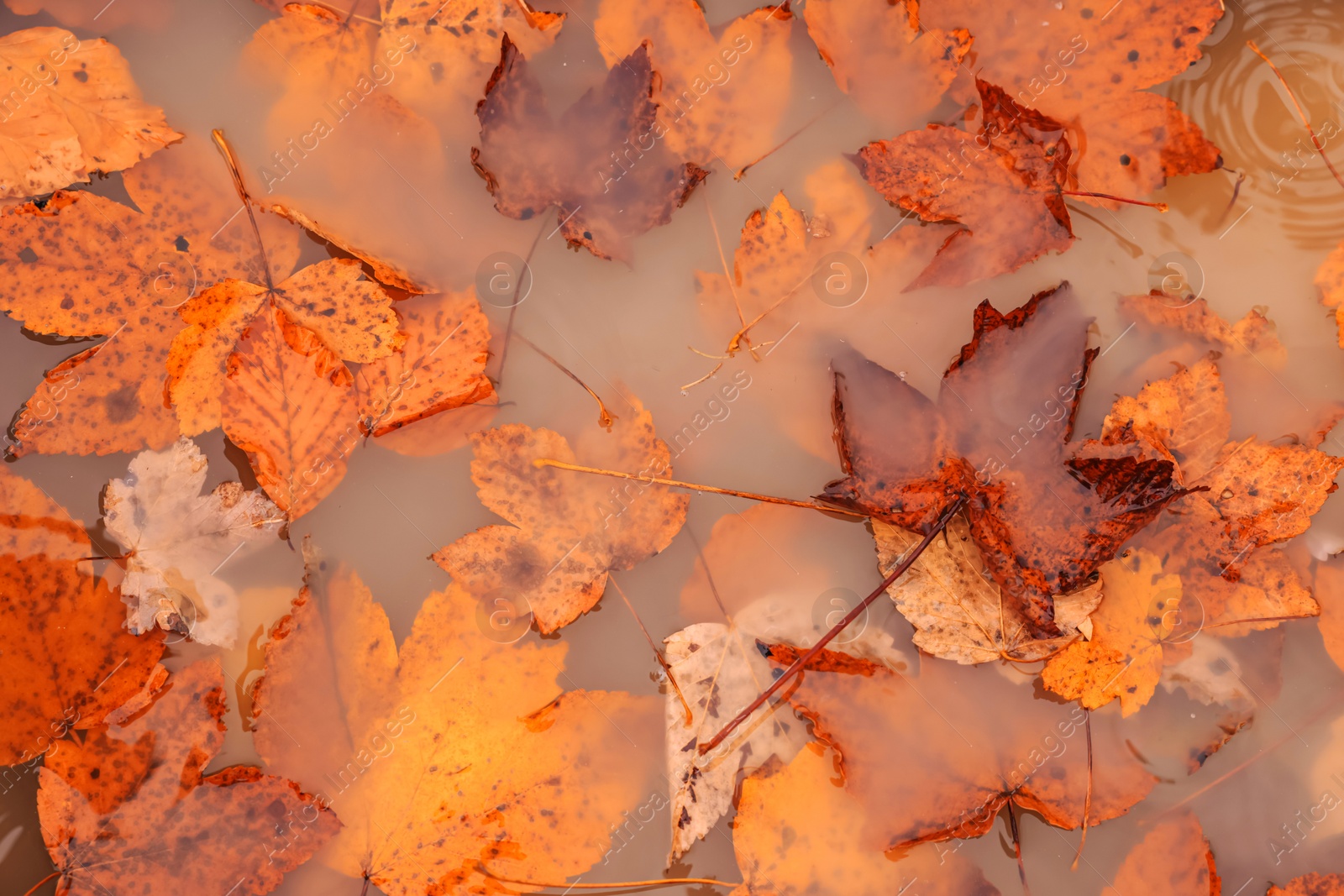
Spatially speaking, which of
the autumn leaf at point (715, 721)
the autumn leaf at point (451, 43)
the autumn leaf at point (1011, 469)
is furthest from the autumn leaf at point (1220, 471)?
the autumn leaf at point (451, 43)

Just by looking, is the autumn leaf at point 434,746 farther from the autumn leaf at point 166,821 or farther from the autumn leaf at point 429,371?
the autumn leaf at point 429,371

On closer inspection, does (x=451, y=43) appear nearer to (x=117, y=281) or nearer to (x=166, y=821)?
(x=117, y=281)

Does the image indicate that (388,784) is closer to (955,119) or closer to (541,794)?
(541,794)

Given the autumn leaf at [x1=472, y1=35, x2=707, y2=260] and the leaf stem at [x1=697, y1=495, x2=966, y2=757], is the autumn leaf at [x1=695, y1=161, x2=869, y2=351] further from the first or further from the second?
the leaf stem at [x1=697, y1=495, x2=966, y2=757]

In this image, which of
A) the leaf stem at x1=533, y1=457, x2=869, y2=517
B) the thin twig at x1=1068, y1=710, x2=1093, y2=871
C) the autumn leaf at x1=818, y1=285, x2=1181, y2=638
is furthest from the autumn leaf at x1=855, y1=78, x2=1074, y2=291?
the thin twig at x1=1068, y1=710, x2=1093, y2=871

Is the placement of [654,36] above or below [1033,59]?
above

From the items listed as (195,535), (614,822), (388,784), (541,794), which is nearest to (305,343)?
(195,535)
